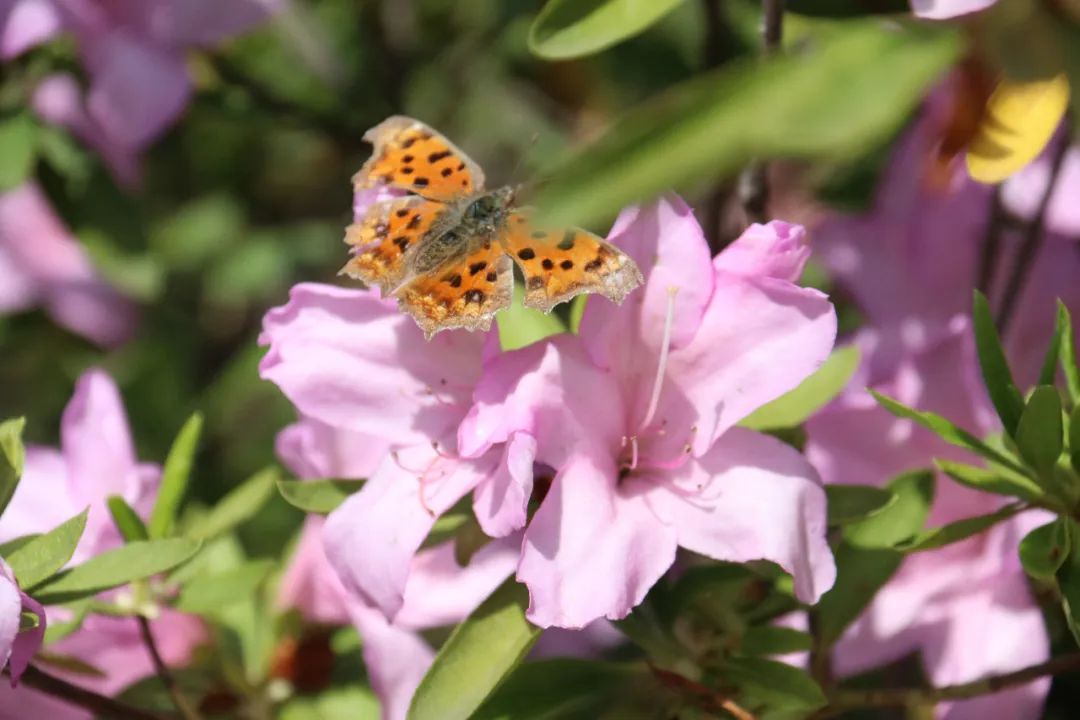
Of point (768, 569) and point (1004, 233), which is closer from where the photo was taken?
point (768, 569)

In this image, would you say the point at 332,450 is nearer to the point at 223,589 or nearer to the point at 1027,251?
the point at 223,589

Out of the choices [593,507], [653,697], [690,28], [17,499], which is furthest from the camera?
[690,28]

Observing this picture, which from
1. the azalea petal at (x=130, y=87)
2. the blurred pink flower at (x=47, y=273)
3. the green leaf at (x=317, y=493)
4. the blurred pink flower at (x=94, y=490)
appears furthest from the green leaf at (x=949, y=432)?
the blurred pink flower at (x=47, y=273)

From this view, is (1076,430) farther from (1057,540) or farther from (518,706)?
(518,706)

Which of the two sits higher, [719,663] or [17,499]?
[17,499]

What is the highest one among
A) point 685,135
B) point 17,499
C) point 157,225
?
point 685,135

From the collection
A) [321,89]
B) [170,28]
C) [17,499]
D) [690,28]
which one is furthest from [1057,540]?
[321,89]

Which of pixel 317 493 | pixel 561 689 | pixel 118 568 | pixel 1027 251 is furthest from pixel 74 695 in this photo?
pixel 1027 251

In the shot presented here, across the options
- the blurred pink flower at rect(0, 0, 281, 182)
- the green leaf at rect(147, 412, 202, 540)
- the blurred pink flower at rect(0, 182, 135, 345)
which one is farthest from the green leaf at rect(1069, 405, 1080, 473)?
the blurred pink flower at rect(0, 182, 135, 345)

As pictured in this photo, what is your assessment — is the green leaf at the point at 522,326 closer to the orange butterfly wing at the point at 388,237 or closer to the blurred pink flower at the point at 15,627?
the orange butterfly wing at the point at 388,237
